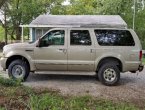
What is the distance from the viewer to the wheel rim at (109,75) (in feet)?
36.2

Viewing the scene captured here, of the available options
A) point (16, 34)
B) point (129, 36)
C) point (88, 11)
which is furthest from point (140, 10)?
point (129, 36)

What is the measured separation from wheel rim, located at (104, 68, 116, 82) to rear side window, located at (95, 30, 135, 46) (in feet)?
2.95

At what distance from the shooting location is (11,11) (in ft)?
121

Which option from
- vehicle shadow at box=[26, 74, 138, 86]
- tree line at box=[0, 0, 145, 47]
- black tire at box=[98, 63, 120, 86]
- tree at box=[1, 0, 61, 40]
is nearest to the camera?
black tire at box=[98, 63, 120, 86]

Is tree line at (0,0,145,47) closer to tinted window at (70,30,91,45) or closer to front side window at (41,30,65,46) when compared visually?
front side window at (41,30,65,46)

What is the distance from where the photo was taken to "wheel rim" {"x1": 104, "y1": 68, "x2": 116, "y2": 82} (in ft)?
36.2

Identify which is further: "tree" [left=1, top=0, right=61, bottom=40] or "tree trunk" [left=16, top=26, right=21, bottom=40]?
"tree trunk" [left=16, top=26, right=21, bottom=40]

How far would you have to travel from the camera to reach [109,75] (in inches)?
436

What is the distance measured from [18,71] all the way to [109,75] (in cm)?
313

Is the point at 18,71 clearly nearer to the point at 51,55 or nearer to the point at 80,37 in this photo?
the point at 51,55

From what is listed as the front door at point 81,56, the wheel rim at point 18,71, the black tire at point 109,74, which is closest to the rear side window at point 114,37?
the front door at point 81,56

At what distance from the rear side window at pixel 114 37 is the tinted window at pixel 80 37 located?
13.6 inches

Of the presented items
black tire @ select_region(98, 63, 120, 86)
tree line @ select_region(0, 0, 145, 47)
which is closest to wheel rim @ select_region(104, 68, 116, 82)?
black tire @ select_region(98, 63, 120, 86)

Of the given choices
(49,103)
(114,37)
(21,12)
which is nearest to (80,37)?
(114,37)
